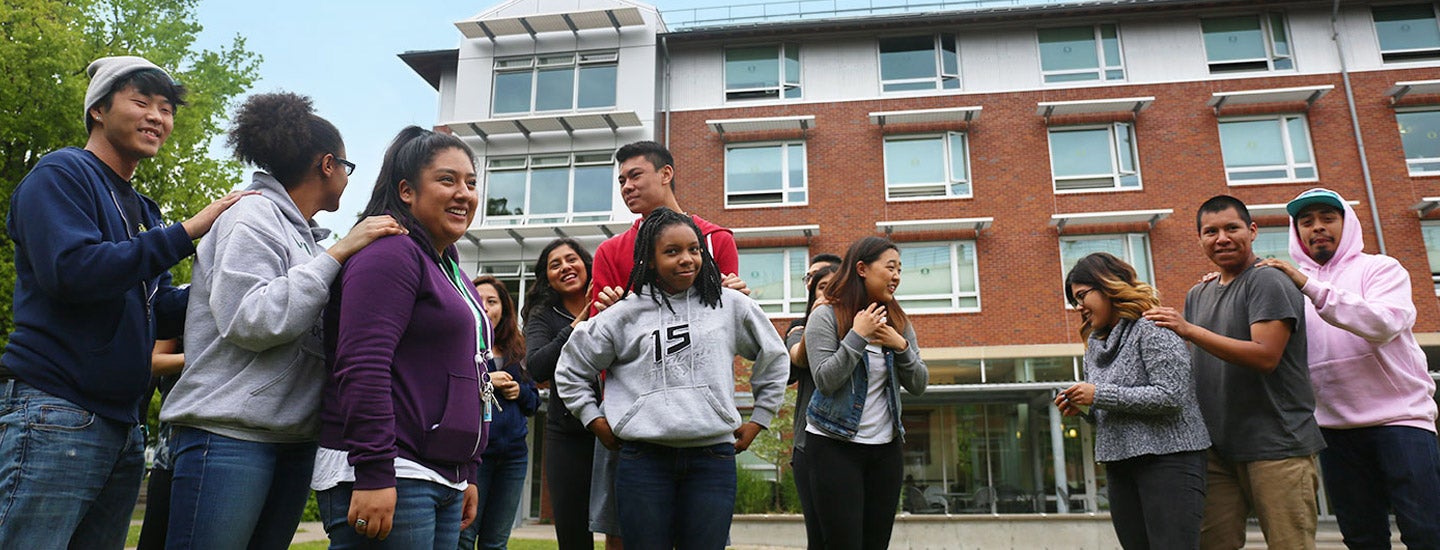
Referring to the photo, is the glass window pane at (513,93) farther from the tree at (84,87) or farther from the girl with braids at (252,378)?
the girl with braids at (252,378)

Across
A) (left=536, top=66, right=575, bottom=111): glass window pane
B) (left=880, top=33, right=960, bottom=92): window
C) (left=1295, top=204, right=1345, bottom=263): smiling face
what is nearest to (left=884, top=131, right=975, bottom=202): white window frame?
(left=880, top=33, right=960, bottom=92): window

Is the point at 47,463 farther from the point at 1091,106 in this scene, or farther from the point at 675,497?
the point at 1091,106

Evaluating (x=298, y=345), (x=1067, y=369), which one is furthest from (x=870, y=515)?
(x=1067, y=369)

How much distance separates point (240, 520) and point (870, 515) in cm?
284

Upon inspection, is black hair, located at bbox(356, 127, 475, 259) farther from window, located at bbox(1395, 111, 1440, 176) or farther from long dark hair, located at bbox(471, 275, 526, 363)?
window, located at bbox(1395, 111, 1440, 176)

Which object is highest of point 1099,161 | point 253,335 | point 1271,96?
point 1271,96

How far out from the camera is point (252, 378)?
8.25 feet

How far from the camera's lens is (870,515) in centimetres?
426

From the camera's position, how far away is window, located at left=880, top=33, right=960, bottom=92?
21.4m

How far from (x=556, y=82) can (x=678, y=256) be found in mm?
19972

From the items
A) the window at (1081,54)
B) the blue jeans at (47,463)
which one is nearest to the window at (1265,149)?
the window at (1081,54)

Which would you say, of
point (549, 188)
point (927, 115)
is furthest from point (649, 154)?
point (549, 188)

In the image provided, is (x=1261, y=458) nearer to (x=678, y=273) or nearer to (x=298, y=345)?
(x=678, y=273)

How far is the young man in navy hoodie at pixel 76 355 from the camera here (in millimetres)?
2422
